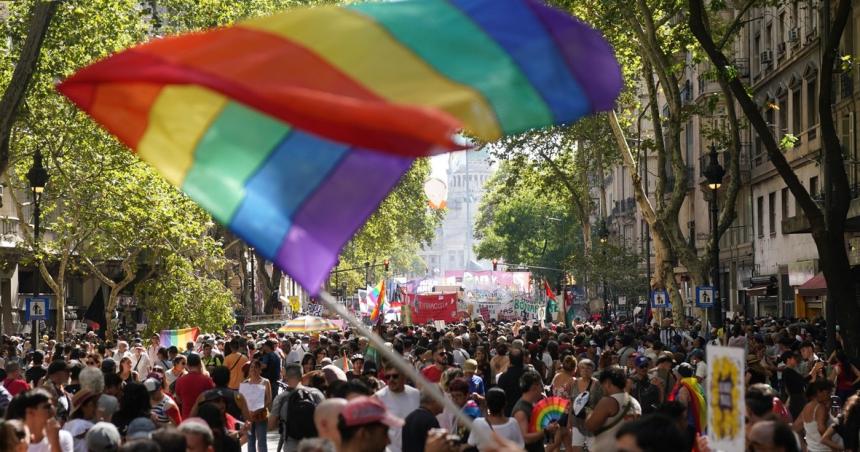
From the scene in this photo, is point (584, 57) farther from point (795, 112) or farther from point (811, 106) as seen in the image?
point (795, 112)

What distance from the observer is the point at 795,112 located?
46.2 meters

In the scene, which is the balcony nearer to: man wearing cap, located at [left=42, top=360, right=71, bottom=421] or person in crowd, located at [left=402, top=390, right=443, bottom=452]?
man wearing cap, located at [left=42, top=360, right=71, bottom=421]

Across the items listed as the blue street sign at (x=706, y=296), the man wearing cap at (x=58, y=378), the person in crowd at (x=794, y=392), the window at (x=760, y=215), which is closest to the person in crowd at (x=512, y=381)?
the person in crowd at (x=794, y=392)

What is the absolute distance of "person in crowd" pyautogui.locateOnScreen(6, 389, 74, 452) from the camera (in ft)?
30.0

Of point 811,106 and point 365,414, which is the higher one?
point 811,106

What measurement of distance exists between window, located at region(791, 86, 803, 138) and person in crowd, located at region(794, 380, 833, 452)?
33.9 m

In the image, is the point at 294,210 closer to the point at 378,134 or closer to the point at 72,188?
the point at 378,134

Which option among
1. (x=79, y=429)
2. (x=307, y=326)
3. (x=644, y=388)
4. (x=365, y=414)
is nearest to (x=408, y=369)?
(x=365, y=414)

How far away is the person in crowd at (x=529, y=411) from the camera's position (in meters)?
12.5

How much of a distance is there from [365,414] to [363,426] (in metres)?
0.06

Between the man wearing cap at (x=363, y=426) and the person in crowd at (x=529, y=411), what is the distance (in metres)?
5.88

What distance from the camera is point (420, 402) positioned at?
12.4 metres

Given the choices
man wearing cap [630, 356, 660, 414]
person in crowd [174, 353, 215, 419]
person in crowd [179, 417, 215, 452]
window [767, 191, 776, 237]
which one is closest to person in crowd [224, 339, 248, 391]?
person in crowd [174, 353, 215, 419]

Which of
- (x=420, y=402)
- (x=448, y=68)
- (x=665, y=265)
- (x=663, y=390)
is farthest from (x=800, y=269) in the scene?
(x=448, y=68)
